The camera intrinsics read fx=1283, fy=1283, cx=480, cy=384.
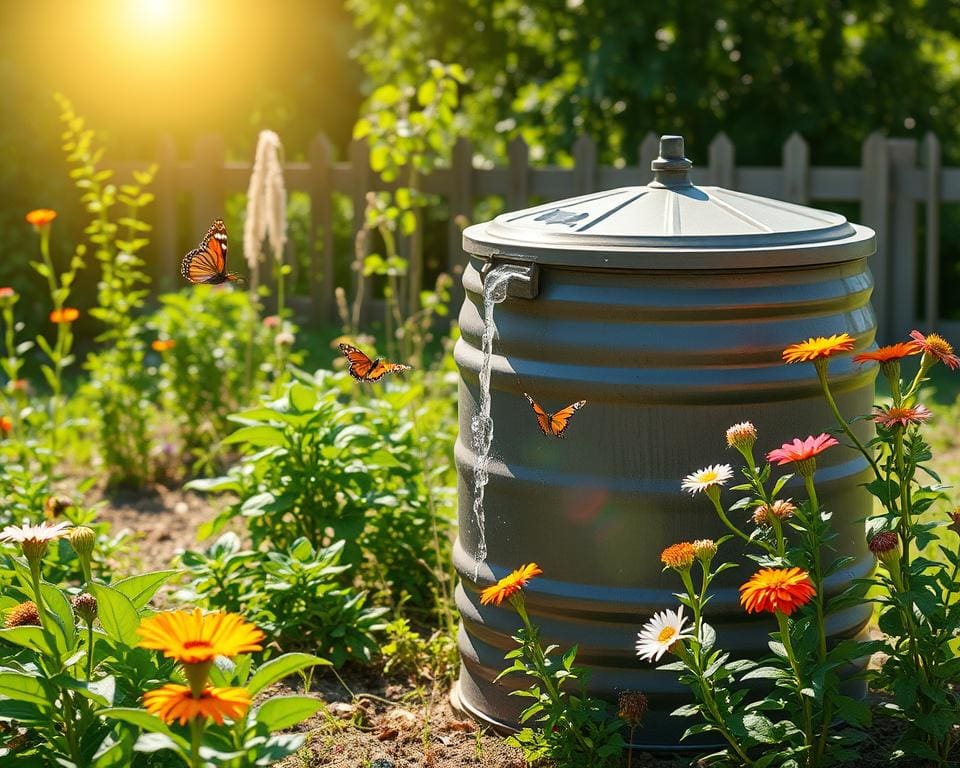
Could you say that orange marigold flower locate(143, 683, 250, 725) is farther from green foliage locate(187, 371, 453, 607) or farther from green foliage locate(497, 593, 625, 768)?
green foliage locate(187, 371, 453, 607)

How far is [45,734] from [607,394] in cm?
129

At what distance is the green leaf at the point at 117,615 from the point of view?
2.44 meters

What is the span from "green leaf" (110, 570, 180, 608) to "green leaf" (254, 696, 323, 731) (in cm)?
49

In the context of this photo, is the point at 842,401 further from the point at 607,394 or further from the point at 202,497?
the point at 202,497

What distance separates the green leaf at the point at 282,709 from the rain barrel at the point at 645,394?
84 centimetres

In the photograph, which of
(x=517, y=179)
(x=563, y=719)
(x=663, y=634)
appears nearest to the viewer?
(x=663, y=634)

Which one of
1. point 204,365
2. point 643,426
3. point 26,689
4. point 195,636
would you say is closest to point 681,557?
point 643,426

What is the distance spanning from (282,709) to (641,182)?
6.56m

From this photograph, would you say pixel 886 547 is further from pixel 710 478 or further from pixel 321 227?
pixel 321 227

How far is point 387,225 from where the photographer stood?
5.59 m

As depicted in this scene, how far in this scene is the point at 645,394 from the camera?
8.88 feet

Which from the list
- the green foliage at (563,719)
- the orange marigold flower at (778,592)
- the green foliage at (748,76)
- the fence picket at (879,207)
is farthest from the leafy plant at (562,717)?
the green foliage at (748,76)

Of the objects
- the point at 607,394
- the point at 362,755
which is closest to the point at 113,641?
the point at 362,755

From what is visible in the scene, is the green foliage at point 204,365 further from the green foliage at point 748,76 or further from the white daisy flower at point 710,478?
the green foliage at point 748,76
